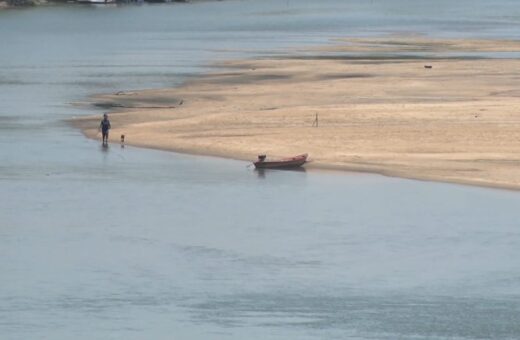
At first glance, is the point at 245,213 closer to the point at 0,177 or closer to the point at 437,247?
the point at 437,247

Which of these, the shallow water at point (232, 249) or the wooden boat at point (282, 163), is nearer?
the shallow water at point (232, 249)

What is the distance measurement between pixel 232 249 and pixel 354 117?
18174 mm

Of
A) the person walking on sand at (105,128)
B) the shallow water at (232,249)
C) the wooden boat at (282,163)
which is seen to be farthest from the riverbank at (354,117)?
the shallow water at (232,249)

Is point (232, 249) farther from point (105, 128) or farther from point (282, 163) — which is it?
point (105, 128)

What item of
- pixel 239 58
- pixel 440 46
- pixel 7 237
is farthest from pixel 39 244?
pixel 440 46

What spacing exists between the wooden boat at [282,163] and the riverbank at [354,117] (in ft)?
1.96

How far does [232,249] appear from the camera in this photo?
36.3 meters

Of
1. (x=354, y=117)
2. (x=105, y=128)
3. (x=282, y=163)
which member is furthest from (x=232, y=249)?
(x=354, y=117)

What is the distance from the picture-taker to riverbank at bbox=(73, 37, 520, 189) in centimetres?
4600

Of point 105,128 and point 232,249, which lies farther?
point 105,128

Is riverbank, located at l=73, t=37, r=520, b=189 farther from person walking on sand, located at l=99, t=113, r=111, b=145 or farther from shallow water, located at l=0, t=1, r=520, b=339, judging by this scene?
shallow water, located at l=0, t=1, r=520, b=339

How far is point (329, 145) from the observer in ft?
159

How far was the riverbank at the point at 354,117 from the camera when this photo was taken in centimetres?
4600

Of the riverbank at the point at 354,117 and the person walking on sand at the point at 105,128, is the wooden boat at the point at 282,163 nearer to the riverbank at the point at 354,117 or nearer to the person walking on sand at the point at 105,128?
the riverbank at the point at 354,117
